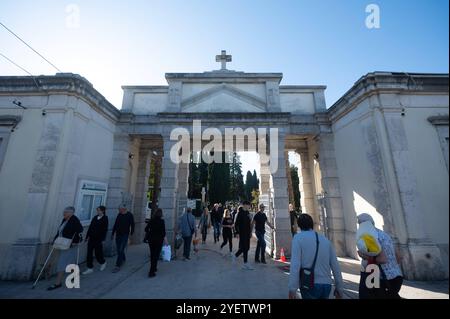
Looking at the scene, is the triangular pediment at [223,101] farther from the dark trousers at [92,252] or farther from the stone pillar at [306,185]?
the dark trousers at [92,252]

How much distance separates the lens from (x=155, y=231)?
6.32 metres

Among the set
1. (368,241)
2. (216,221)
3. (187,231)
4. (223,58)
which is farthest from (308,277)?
(223,58)

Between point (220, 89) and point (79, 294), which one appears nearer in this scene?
point (79, 294)

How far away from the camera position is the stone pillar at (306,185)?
10539 millimetres

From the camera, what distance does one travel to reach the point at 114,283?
555cm

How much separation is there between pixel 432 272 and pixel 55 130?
11.5 m

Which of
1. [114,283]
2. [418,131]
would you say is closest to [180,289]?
[114,283]

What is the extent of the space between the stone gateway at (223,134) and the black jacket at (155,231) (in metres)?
2.06

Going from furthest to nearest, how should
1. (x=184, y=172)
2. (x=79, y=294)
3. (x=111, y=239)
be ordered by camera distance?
(x=184, y=172)
(x=111, y=239)
(x=79, y=294)

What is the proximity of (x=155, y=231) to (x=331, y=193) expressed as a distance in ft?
23.0

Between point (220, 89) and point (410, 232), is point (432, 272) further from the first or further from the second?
point (220, 89)

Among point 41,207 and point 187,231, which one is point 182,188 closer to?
point 187,231

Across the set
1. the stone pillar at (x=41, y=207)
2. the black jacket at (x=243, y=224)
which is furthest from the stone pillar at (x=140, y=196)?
the black jacket at (x=243, y=224)

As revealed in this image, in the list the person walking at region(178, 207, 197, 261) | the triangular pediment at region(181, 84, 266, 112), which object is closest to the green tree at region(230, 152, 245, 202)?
the triangular pediment at region(181, 84, 266, 112)
